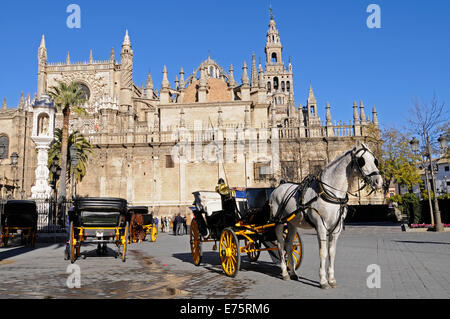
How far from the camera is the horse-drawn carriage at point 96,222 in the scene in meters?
8.70

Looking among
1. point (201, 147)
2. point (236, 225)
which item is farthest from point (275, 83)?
point (236, 225)

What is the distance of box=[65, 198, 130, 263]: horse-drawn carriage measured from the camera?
870cm

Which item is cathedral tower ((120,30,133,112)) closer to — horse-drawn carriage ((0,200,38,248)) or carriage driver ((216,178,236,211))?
horse-drawn carriage ((0,200,38,248))

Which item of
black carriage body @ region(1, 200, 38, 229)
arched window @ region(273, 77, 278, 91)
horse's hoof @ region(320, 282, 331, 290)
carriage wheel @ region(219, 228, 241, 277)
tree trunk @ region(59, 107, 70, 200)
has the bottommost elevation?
horse's hoof @ region(320, 282, 331, 290)

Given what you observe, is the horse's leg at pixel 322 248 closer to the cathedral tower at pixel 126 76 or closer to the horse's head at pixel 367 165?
the horse's head at pixel 367 165

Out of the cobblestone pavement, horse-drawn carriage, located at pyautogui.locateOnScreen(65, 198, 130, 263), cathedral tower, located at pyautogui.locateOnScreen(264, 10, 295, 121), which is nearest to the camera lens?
the cobblestone pavement

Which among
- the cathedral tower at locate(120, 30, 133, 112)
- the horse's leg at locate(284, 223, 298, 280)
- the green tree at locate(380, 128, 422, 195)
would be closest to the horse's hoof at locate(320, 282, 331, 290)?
the horse's leg at locate(284, 223, 298, 280)

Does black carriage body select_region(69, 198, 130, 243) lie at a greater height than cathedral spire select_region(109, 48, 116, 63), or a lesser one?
lesser
